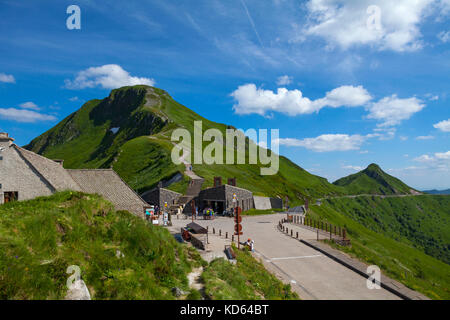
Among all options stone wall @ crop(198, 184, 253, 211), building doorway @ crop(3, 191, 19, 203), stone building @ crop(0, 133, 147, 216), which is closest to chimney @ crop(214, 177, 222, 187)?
stone wall @ crop(198, 184, 253, 211)

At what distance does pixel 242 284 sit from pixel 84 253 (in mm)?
6911

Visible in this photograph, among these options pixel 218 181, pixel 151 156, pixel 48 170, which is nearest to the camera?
pixel 48 170

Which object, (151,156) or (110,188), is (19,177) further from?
(151,156)

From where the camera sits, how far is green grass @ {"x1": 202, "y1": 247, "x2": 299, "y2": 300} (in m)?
10.5

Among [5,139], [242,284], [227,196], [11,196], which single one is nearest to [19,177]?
[11,196]

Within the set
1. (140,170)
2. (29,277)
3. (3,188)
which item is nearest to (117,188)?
(3,188)

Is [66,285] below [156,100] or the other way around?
below

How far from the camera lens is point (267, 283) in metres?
14.4

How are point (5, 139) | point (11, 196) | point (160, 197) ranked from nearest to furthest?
point (11, 196)
point (5, 139)
point (160, 197)

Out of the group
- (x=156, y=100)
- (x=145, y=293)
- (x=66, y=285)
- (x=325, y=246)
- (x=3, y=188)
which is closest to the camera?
(x=66, y=285)

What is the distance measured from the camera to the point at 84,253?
9812mm

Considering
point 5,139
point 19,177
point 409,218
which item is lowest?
point 409,218
